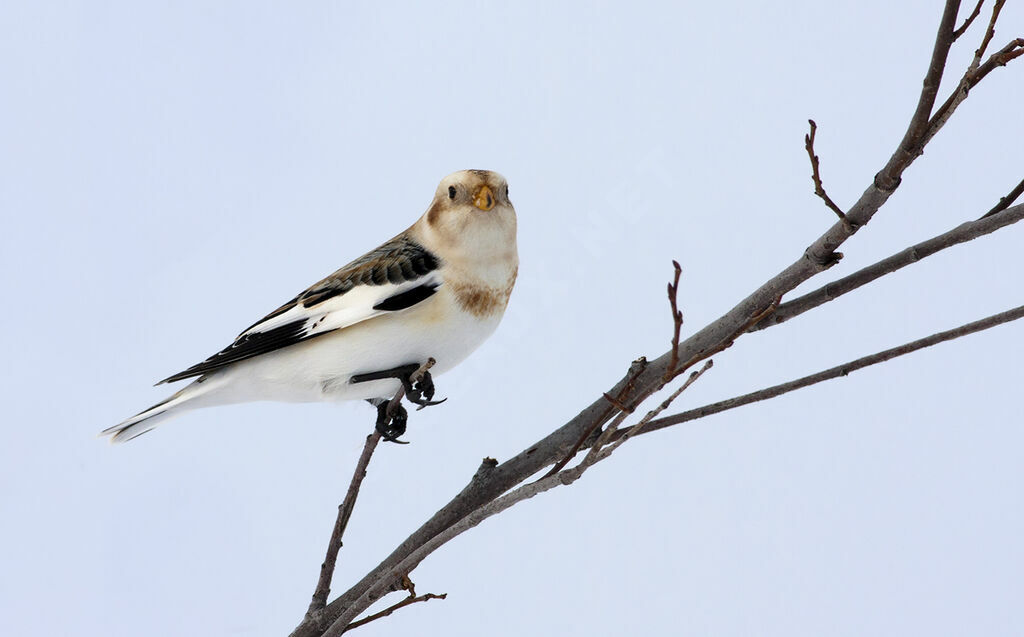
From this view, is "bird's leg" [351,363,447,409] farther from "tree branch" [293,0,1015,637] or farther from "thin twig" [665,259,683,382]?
"thin twig" [665,259,683,382]

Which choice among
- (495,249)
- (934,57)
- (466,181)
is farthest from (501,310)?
(934,57)

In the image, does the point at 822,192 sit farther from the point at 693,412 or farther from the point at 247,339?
the point at 247,339

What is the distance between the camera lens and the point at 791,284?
3.52 ft

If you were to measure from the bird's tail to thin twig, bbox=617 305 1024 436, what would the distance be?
76 centimetres

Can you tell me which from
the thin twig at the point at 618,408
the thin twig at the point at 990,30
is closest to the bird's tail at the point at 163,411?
the thin twig at the point at 618,408

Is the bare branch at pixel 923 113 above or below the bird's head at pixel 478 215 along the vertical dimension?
below

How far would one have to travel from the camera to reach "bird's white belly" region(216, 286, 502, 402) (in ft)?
4.30

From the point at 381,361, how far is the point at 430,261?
0.17m

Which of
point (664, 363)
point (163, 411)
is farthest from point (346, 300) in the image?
point (664, 363)

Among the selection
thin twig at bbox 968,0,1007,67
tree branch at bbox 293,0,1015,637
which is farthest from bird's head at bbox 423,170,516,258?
thin twig at bbox 968,0,1007,67

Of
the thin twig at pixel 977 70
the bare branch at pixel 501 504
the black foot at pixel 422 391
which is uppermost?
the black foot at pixel 422 391

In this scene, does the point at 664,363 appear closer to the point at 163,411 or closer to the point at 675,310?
the point at 675,310

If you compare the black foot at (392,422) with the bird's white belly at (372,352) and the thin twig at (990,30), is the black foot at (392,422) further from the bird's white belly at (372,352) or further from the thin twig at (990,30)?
the thin twig at (990,30)

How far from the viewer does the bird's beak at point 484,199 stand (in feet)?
4.34
